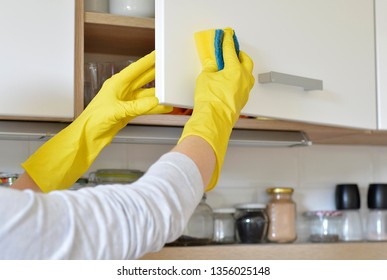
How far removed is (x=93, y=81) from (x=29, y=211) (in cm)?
65

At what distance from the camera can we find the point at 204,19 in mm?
1053

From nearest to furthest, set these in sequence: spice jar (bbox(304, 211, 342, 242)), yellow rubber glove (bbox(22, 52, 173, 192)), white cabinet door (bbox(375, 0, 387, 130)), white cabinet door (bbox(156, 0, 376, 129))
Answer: white cabinet door (bbox(156, 0, 376, 129))
yellow rubber glove (bbox(22, 52, 173, 192))
white cabinet door (bbox(375, 0, 387, 130))
spice jar (bbox(304, 211, 342, 242))

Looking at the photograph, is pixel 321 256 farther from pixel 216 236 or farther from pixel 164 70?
pixel 164 70

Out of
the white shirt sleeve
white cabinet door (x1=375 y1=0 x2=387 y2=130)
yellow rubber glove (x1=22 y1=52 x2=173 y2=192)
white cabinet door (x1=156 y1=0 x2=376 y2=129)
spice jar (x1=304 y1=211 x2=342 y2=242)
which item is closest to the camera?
the white shirt sleeve

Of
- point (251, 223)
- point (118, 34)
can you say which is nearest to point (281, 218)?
point (251, 223)

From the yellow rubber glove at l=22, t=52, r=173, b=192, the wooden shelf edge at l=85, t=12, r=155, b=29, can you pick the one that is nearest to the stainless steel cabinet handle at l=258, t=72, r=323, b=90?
the yellow rubber glove at l=22, t=52, r=173, b=192

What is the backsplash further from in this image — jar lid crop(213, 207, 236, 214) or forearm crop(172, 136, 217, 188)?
forearm crop(172, 136, 217, 188)

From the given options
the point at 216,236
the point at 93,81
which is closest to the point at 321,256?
the point at 216,236

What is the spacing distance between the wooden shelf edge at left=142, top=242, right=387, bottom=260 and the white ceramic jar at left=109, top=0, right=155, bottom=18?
1.53 feet

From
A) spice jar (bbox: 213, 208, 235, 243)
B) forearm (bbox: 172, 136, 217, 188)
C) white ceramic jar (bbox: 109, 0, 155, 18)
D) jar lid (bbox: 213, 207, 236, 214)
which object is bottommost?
Answer: spice jar (bbox: 213, 208, 235, 243)

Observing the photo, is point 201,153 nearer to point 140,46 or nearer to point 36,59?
point 36,59

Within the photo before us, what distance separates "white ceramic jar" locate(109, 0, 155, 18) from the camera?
1296mm
